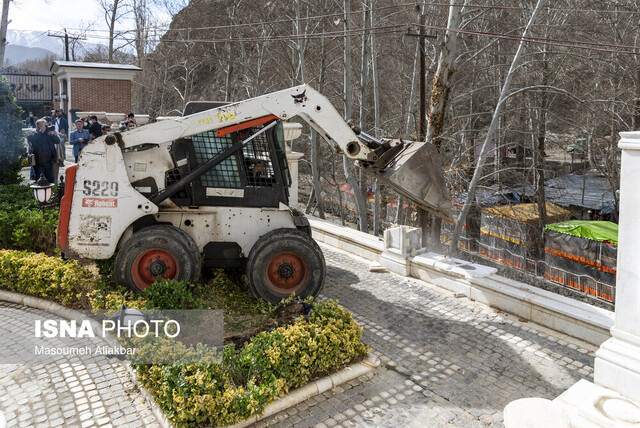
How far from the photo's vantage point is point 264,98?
7.36 m

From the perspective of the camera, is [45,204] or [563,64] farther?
[563,64]

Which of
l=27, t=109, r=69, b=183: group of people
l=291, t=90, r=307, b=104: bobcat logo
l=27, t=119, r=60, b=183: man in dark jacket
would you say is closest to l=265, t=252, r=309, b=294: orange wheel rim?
l=291, t=90, r=307, b=104: bobcat logo

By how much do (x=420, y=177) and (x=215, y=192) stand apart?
3.08m

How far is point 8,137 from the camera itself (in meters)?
13.9

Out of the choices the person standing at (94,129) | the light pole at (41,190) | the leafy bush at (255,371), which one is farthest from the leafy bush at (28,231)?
the person standing at (94,129)

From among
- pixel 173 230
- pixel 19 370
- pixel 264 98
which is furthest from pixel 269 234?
pixel 19 370

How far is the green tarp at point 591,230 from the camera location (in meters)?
16.7

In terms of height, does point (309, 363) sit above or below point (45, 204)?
below

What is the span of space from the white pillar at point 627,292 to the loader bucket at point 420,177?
10.5 feet

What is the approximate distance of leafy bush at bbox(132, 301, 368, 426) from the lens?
16.1 ft

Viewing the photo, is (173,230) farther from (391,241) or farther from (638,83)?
(638,83)

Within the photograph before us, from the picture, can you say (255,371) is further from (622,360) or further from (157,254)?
(622,360)

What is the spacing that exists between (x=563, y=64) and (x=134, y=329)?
62.8ft

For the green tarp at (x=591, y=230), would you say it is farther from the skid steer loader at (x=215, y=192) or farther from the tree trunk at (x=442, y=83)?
the skid steer loader at (x=215, y=192)
